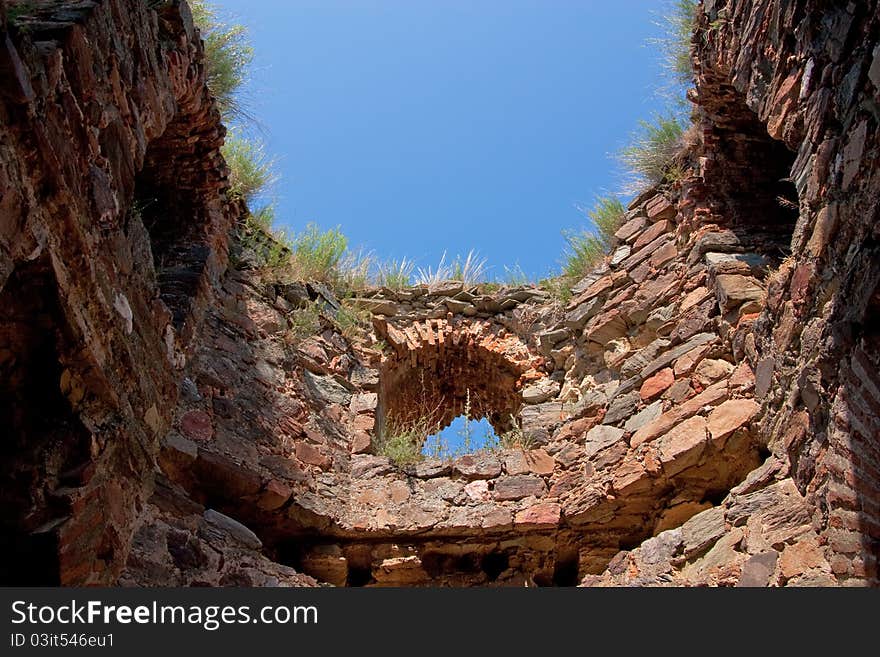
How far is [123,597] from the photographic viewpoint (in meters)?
2.77

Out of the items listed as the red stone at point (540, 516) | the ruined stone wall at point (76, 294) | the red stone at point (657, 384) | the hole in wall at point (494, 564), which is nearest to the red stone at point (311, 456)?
the hole in wall at point (494, 564)

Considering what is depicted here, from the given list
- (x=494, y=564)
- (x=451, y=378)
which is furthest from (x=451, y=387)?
(x=494, y=564)

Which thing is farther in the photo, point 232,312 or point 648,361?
point 232,312

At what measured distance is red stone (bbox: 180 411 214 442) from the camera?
502cm

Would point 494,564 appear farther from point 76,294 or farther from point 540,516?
point 76,294

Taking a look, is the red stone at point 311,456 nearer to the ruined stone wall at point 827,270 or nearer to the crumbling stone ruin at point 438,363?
the crumbling stone ruin at point 438,363

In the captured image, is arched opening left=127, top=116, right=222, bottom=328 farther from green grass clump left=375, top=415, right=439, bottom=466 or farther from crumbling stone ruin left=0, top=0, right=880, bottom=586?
green grass clump left=375, top=415, right=439, bottom=466

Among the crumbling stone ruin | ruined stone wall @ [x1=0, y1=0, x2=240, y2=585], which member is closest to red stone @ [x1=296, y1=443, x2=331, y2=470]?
the crumbling stone ruin

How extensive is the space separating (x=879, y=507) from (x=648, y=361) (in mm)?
2564

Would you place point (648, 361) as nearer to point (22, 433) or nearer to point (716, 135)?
point (716, 135)

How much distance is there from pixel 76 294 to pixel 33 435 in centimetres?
54

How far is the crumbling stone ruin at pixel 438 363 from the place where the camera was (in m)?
3.28

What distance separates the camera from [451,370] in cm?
784

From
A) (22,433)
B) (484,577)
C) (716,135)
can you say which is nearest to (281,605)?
(22,433)
